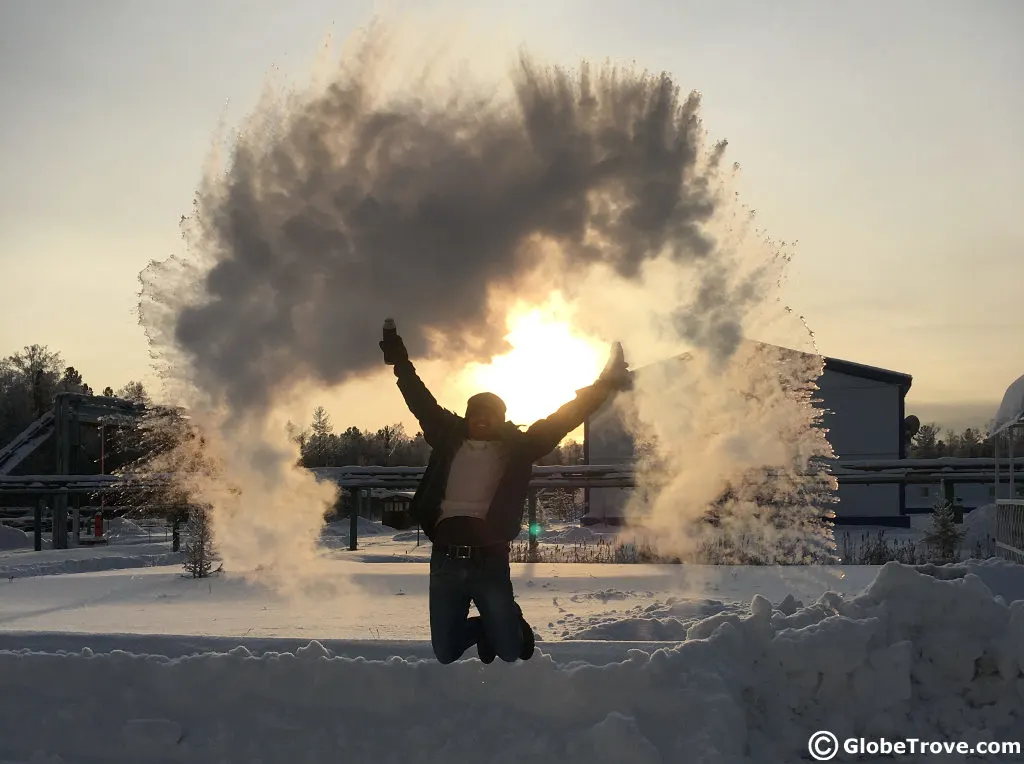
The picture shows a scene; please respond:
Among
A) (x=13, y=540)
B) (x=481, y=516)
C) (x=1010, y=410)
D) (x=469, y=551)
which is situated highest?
(x=1010, y=410)

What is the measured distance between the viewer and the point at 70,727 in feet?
18.4

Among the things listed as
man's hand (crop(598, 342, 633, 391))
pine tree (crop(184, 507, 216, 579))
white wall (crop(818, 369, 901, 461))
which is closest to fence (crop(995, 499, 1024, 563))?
man's hand (crop(598, 342, 633, 391))

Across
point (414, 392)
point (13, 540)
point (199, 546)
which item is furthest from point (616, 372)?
point (13, 540)

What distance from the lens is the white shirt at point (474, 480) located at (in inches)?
225

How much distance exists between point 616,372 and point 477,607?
1689mm

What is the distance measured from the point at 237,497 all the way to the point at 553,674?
1140cm

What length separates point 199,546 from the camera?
1434 cm

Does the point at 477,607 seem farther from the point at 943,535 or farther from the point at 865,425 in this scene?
the point at 865,425

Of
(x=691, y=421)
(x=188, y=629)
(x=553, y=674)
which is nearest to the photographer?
(x=553, y=674)

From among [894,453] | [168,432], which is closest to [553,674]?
[168,432]

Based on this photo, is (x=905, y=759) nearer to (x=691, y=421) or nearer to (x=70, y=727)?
(x=70, y=727)

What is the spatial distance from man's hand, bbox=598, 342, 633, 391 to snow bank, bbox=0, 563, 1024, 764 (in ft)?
5.27

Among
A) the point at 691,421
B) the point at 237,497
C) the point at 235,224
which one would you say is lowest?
the point at 237,497

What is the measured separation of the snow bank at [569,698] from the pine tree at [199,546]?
28.4 feet
